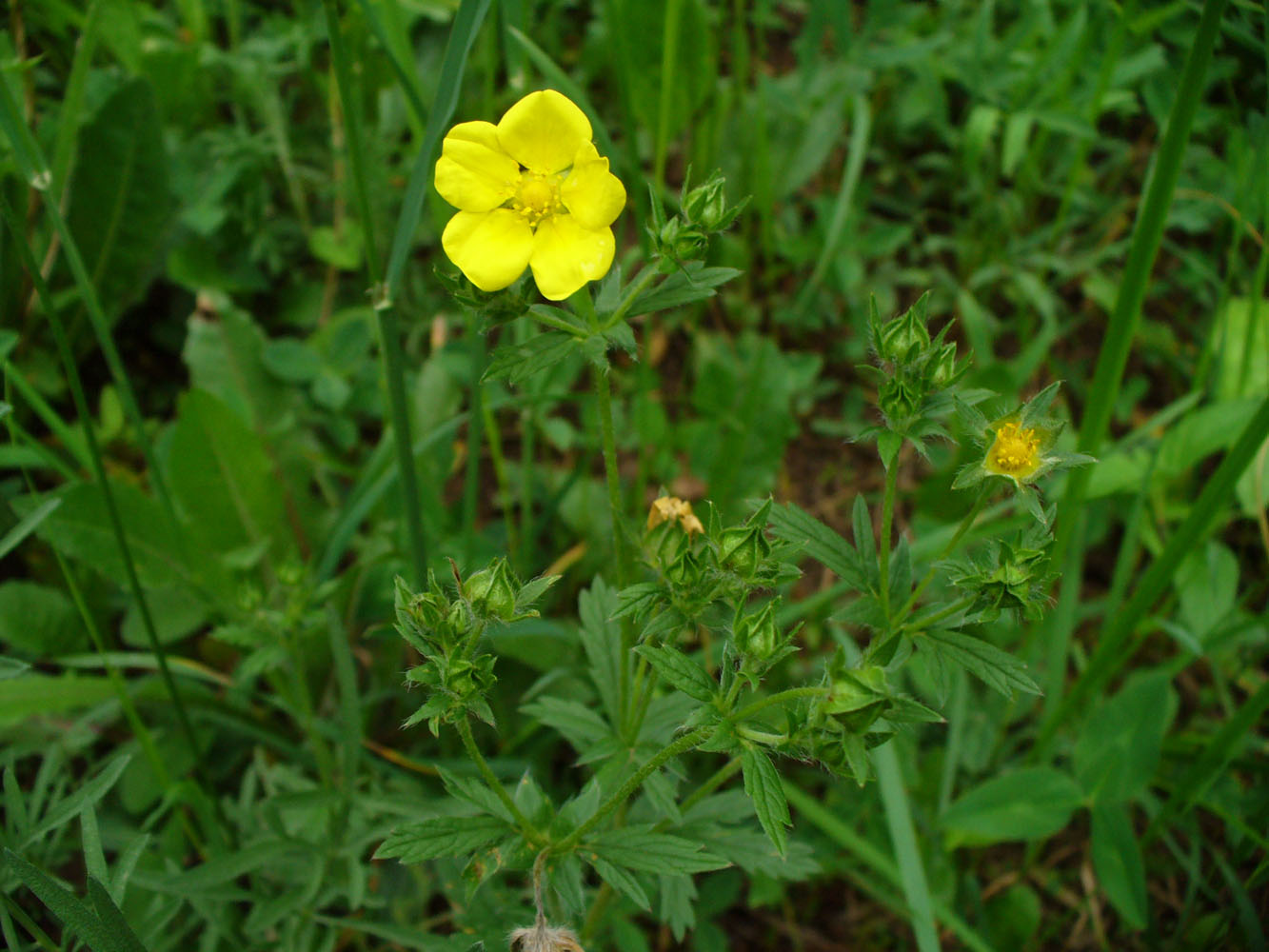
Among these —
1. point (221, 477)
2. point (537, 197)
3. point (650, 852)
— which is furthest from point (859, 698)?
point (221, 477)

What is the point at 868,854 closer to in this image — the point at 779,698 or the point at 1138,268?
the point at 779,698

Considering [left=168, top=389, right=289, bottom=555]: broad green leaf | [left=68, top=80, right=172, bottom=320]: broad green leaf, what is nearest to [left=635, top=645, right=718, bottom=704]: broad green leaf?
[left=168, top=389, right=289, bottom=555]: broad green leaf

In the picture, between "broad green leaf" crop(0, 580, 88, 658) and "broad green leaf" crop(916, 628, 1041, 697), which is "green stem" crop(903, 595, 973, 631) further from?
"broad green leaf" crop(0, 580, 88, 658)

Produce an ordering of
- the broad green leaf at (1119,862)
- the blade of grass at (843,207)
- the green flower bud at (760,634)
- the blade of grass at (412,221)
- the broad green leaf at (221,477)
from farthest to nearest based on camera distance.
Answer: the blade of grass at (843,207) → the broad green leaf at (221,477) → the broad green leaf at (1119,862) → the blade of grass at (412,221) → the green flower bud at (760,634)

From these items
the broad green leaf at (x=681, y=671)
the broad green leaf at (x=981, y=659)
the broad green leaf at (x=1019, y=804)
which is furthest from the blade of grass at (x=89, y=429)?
the broad green leaf at (x=1019, y=804)

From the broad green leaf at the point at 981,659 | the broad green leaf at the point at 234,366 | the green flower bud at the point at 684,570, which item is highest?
the green flower bud at the point at 684,570

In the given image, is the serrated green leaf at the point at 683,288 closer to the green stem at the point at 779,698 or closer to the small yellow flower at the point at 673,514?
the small yellow flower at the point at 673,514

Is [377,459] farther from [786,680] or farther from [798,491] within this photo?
[798,491]
